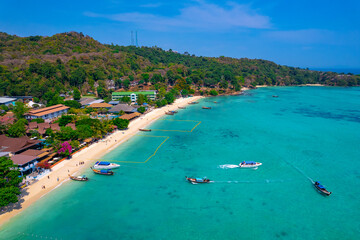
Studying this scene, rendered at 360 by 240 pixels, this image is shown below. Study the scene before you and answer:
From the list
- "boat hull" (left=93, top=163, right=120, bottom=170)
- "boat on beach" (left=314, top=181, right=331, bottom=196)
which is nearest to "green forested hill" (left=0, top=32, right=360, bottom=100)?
"boat hull" (left=93, top=163, right=120, bottom=170)

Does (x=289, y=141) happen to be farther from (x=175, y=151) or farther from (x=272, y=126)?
(x=175, y=151)

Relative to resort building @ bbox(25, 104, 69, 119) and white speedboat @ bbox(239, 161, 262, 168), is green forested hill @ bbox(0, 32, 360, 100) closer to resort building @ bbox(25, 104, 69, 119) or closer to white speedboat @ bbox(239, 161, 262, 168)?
resort building @ bbox(25, 104, 69, 119)

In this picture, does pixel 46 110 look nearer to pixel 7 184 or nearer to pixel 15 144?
pixel 15 144

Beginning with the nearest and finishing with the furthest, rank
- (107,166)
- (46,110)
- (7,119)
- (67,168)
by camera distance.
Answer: (67,168) < (107,166) < (7,119) < (46,110)

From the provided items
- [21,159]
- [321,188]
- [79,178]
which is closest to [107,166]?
[79,178]

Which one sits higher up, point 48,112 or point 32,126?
point 48,112

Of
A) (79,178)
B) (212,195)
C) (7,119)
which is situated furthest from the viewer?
(7,119)

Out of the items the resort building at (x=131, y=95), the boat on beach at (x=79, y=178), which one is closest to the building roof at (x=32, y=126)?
the boat on beach at (x=79, y=178)
